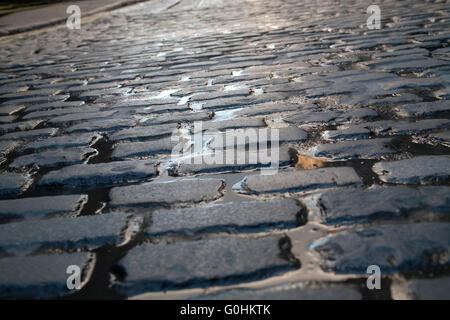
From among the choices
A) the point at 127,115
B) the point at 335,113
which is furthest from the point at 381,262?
the point at 127,115

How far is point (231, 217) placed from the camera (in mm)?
1544

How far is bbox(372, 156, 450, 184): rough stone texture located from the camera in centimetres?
170

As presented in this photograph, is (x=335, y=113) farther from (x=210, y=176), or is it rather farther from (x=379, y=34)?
(x=379, y=34)

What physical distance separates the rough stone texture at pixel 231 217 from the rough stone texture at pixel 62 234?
0.49 ft

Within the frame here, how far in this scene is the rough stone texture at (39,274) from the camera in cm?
126

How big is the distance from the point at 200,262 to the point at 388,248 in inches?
24.7

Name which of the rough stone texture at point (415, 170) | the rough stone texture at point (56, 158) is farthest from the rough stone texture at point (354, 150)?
the rough stone texture at point (56, 158)

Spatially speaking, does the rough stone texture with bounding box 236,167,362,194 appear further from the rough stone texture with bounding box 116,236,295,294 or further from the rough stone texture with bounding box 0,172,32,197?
the rough stone texture with bounding box 0,172,32,197

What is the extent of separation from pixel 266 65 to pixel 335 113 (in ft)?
5.76

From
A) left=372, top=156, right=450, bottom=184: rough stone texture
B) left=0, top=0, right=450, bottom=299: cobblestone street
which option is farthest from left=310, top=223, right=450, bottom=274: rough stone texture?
left=372, top=156, right=450, bottom=184: rough stone texture

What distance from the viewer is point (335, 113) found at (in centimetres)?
259

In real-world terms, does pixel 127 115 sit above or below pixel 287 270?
above

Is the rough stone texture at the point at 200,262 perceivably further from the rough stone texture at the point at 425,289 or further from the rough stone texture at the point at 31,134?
the rough stone texture at the point at 31,134

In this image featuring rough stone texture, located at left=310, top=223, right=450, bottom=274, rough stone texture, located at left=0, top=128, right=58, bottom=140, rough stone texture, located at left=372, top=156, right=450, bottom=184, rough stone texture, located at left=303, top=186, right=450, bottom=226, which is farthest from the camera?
rough stone texture, located at left=0, top=128, right=58, bottom=140
